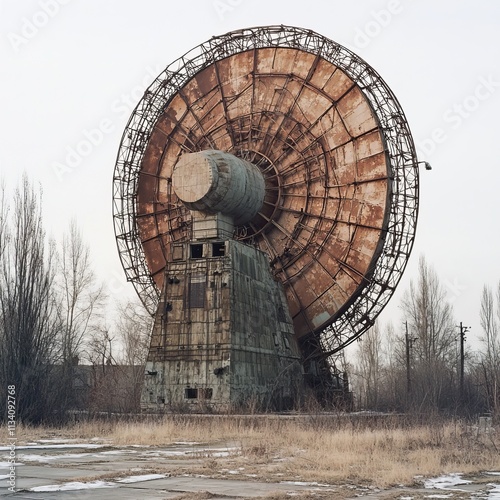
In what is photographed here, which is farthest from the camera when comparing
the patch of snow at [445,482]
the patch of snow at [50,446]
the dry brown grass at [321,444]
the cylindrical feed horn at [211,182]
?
the cylindrical feed horn at [211,182]

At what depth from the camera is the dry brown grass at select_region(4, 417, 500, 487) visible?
1323 centimetres

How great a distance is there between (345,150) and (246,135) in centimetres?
515

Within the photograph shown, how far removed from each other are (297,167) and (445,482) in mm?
24662

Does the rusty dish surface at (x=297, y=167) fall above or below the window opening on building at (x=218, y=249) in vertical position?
above

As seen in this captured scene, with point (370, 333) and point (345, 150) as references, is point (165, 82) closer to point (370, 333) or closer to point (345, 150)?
point (345, 150)

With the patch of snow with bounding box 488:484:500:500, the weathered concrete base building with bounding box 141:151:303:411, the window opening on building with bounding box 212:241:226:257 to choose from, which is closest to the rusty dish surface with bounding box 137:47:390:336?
the weathered concrete base building with bounding box 141:151:303:411

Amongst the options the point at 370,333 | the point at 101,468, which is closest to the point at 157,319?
the point at 101,468

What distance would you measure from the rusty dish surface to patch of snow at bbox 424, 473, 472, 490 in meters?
21.0

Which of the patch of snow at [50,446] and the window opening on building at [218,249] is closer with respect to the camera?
the patch of snow at [50,446]

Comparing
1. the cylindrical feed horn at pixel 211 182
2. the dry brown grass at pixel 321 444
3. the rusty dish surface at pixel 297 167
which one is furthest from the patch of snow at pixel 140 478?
the rusty dish surface at pixel 297 167

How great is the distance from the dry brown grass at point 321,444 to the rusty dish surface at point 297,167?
1055 cm

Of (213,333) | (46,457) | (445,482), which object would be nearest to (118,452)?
(46,457)

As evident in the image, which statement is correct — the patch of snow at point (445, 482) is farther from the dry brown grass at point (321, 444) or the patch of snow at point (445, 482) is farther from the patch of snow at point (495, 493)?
the patch of snow at point (495, 493)

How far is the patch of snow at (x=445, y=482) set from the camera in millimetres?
11828
